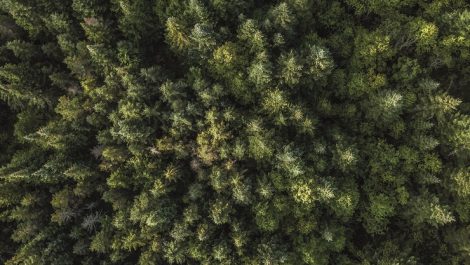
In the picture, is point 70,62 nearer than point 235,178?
No

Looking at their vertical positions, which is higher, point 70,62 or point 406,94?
point 70,62

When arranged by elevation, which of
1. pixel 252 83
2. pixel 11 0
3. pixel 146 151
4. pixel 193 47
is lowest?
pixel 146 151

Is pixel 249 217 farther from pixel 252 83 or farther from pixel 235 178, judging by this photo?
pixel 252 83

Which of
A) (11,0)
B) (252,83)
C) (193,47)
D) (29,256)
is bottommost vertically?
(29,256)

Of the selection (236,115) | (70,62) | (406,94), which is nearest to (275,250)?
(236,115)

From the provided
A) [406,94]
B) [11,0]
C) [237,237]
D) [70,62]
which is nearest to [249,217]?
→ [237,237]

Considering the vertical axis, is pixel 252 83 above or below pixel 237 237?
A: above

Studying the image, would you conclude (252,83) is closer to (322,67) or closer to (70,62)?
(322,67)
